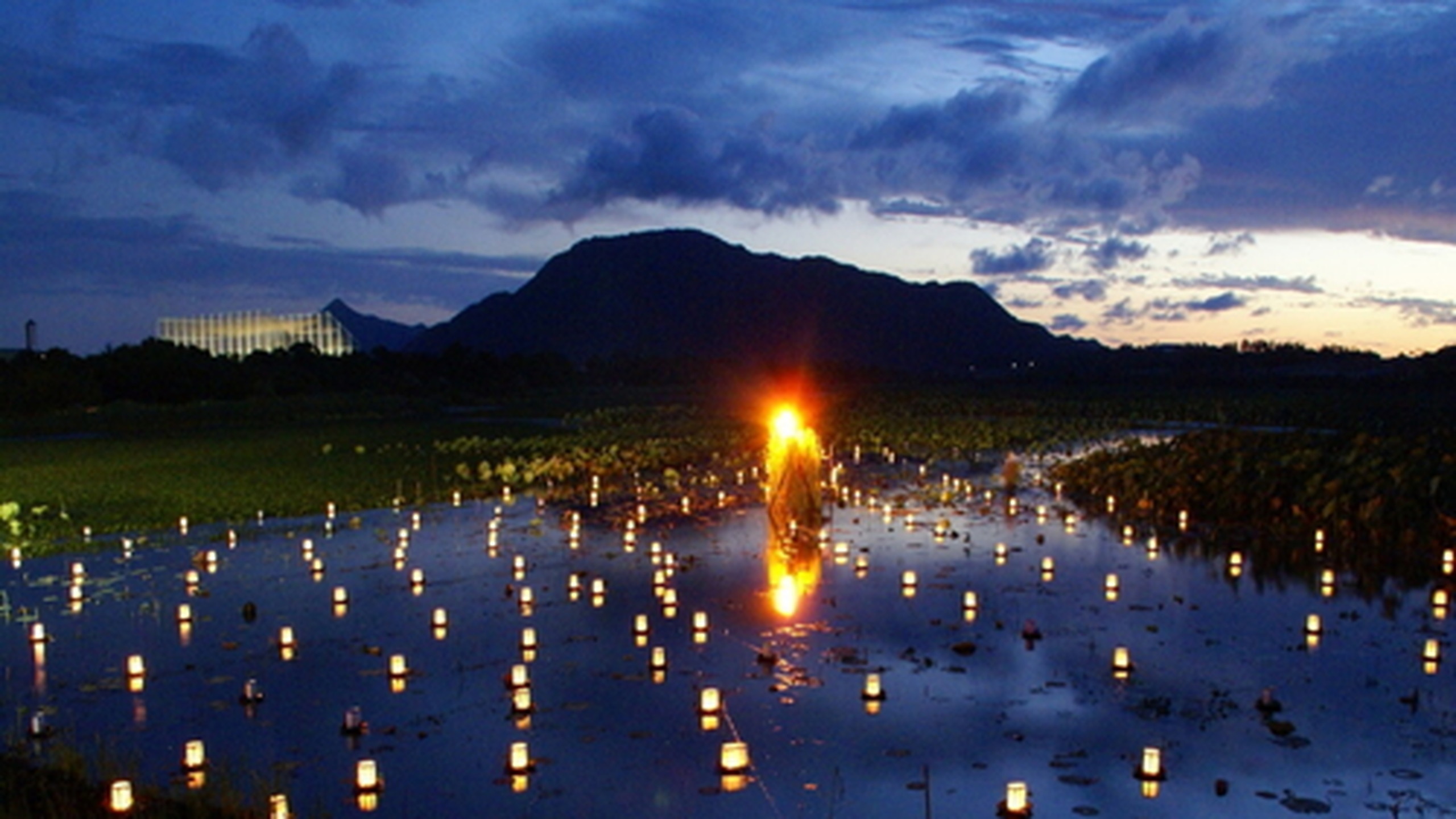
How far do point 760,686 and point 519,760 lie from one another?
9.69 feet

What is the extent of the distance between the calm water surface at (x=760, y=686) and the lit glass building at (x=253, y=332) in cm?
14847

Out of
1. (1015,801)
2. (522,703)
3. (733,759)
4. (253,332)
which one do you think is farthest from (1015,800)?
(253,332)

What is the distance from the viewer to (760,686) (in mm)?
11477

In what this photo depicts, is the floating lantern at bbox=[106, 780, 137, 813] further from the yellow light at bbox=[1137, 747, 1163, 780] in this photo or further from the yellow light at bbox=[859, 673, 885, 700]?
the yellow light at bbox=[1137, 747, 1163, 780]

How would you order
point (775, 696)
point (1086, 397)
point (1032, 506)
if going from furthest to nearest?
point (1086, 397) < point (1032, 506) < point (775, 696)

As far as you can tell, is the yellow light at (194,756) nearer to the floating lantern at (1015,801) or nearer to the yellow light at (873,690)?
the yellow light at (873,690)

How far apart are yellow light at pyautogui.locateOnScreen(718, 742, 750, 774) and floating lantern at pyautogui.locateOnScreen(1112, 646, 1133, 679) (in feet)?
14.6

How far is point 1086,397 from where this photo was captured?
84688 mm

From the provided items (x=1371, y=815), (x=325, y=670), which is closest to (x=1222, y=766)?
(x=1371, y=815)

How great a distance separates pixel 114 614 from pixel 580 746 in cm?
813

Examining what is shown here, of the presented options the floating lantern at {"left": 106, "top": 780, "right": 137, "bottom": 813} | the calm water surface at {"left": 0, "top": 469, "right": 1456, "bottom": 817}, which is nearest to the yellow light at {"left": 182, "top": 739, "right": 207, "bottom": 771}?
the calm water surface at {"left": 0, "top": 469, "right": 1456, "bottom": 817}

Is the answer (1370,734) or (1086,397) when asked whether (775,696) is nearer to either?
(1370,734)

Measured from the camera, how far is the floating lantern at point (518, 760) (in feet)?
30.2

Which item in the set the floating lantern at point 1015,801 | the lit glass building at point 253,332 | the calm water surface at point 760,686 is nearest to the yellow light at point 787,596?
the calm water surface at point 760,686
